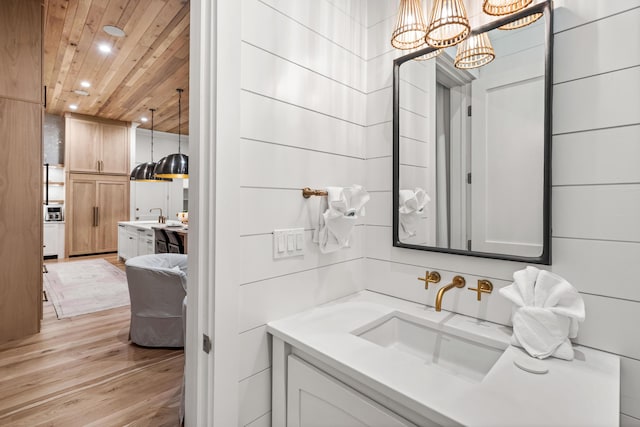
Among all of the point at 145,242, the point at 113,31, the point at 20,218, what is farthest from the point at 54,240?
the point at 113,31

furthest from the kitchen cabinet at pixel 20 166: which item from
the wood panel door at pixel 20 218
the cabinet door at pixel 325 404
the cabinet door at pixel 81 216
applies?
the cabinet door at pixel 81 216

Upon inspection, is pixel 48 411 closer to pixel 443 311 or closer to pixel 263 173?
pixel 263 173

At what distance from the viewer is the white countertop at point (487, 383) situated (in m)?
0.69

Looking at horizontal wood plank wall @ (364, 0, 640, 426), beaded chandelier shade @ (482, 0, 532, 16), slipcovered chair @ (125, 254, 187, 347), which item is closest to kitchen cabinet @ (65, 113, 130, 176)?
slipcovered chair @ (125, 254, 187, 347)

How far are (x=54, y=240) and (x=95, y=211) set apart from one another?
0.85 m

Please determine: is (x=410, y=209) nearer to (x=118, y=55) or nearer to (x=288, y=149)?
(x=288, y=149)

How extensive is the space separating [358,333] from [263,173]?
677 millimetres

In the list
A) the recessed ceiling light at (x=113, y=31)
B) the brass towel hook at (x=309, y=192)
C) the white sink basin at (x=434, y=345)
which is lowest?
the white sink basin at (x=434, y=345)

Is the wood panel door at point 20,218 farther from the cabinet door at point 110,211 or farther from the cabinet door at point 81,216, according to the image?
the cabinet door at point 110,211

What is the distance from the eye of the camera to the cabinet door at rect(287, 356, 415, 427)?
2.77ft

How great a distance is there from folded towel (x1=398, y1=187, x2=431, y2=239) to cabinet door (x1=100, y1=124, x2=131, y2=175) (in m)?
6.99

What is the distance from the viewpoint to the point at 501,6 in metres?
1.08

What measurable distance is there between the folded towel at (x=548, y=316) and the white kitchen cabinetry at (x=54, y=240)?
7618mm

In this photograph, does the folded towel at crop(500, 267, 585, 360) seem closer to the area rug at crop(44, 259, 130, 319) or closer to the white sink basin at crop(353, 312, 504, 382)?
the white sink basin at crop(353, 312, 504, 382)
